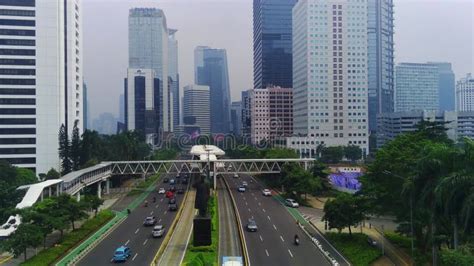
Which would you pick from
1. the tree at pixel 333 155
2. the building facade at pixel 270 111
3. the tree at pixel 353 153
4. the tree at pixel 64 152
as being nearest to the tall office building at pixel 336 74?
the tree at pixel 353 153

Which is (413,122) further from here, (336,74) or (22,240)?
(22,240)

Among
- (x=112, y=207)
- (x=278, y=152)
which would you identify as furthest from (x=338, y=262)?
(x=278, y=152)

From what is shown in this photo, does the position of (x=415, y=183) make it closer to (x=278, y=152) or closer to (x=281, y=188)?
(x=281, y=188)

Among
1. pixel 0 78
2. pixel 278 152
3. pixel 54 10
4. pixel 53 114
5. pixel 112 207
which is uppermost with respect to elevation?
pixel 54 10

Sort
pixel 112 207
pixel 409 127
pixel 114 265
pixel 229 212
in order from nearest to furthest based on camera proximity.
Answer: pixel 114 265 → pixel 229 212 → pixel 112 207 → pixel 409 127

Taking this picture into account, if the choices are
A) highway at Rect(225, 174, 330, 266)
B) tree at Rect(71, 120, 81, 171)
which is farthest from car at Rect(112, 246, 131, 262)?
tree at Rect(71, 120, 81, 171)

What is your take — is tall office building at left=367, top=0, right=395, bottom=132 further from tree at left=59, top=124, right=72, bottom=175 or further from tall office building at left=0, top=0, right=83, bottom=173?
tree at left=59, top=124, right=72, bottom=175
